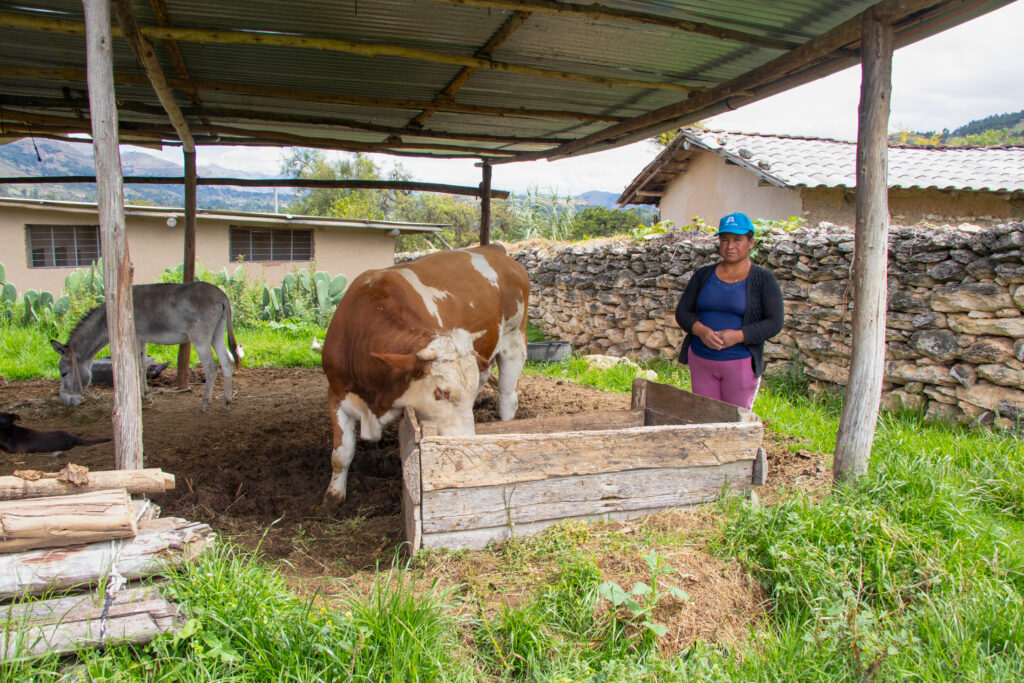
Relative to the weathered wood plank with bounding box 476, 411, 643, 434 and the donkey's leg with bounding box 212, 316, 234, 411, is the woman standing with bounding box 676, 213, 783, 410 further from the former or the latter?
the donkey's leg with bounding box 212, 316, 234, 411

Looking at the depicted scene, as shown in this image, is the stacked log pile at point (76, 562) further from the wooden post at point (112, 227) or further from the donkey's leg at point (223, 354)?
the donkey's leg at point (223, 354)

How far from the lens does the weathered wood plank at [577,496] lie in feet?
9.36

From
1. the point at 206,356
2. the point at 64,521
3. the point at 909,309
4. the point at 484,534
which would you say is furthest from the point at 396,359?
the point at 909,309

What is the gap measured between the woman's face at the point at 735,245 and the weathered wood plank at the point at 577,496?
4.25ft

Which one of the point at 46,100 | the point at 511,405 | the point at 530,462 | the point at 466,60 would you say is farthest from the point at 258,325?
the point at 530,462

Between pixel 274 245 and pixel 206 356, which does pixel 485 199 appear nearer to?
pixel 206 356

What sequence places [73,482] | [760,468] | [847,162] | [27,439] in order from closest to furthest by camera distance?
[73,482], [760,468], [27,439], [847,162]

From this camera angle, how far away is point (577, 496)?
3043 mm

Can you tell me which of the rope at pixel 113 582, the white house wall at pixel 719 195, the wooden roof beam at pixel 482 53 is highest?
the white house wall at pixel 719 195

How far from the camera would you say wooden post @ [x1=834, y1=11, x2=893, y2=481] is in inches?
131

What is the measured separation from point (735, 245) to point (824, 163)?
32.7 feet

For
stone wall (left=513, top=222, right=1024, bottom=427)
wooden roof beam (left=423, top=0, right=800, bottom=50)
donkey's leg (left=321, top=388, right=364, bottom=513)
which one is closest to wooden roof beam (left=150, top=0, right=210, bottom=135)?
wooden roof beam (left=423, top=0, right=800, bottom=50)

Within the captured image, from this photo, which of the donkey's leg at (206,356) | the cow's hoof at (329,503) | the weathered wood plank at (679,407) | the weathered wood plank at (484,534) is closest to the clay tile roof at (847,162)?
the weathered wood plank at (679,407)

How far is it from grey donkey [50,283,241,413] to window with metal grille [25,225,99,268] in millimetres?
10151
